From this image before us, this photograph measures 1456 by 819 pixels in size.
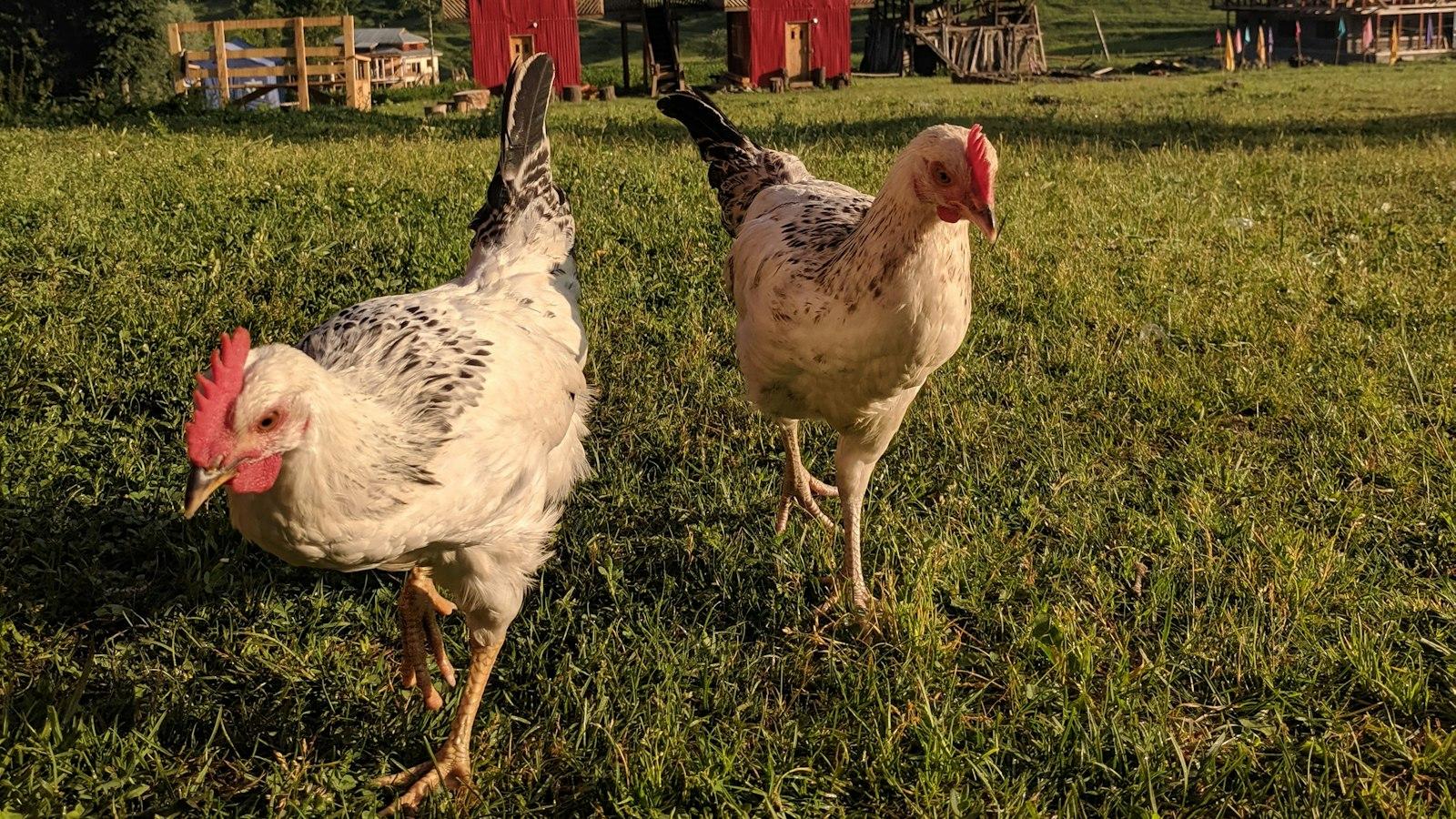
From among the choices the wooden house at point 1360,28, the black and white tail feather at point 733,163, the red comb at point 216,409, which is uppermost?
the wooden house at point 1360,28

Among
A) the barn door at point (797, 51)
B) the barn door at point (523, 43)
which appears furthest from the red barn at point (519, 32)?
the barn door at point (797, 51)

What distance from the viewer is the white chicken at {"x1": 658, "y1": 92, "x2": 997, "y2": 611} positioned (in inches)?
113

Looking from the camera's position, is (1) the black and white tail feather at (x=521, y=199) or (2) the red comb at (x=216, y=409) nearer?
(2) the red comb at (x=216, y=409)

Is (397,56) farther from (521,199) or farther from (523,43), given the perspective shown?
(521,199)

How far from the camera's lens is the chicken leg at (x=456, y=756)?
2695 mm

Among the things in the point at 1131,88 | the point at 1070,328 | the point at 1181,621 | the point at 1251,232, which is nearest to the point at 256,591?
the point at 1181,621

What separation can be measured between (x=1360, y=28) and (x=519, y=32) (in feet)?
107

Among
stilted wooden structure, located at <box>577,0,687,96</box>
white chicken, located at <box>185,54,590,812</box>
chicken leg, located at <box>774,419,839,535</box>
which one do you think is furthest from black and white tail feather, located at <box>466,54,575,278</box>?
stilted wooden structure, located at <box>577,0,687,96</box>

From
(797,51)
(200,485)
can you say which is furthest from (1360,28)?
(200,485)

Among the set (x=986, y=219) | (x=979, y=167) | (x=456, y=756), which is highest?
(x=979, y=167)

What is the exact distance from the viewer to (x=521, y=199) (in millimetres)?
4039

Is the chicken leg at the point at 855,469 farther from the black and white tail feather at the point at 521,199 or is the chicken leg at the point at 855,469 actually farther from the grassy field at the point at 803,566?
the black and white tail feather at the point at 521,199

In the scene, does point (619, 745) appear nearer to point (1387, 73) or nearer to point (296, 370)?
point (296, 370)

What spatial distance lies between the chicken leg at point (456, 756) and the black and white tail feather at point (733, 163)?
2.46 metres
